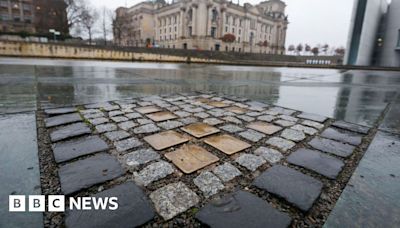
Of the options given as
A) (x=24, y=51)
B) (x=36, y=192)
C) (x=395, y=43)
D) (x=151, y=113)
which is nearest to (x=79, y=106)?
(x=151, y=113)

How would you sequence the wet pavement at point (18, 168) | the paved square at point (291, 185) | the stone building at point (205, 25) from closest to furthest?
1. the wet pavement at point (18, 168)
2. the paved square at point (291, 185)
3. the stone building at point (205, 25)

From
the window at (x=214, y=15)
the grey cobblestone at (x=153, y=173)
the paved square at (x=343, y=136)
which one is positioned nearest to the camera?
the grey cobblestone at (x=153, y=173)

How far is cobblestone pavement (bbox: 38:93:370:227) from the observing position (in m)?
1.01

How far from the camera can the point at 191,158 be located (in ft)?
5.05

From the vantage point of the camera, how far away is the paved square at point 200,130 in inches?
79.6

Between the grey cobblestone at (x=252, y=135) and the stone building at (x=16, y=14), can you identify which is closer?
the grey cobblestone at (x=252, y=135)

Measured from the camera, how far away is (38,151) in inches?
60.1

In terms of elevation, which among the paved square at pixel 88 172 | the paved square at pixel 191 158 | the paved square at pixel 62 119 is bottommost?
the paved square at pixel 88 172

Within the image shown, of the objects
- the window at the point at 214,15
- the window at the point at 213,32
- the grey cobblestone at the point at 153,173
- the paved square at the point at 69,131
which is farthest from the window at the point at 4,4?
the grey cobblestone at the point at 153,173

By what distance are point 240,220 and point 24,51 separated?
82.6 feet

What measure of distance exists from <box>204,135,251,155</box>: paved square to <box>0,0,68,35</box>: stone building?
44.4 metres

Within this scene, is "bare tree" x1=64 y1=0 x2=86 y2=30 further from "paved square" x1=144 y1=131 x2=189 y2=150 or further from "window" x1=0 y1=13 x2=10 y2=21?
"paved square" x1=144 y1=131 x2=189 y2=150

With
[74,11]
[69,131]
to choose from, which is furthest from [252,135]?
[74,11]

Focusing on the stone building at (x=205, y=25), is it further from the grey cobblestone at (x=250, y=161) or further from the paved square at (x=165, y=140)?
the grey cobblestone at (x=250, y=161)
